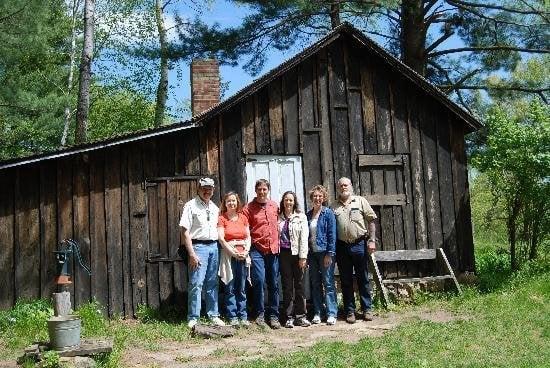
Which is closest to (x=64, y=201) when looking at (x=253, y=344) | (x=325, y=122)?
(x=253, y=344)

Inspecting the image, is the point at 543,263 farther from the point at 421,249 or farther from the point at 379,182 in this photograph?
the point at 379,182

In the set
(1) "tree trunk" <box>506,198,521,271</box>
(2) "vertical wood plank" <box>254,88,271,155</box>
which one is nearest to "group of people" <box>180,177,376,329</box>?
(2) "vertical wood plank" <box>254,88,271,155</box>

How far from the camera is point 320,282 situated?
848cm

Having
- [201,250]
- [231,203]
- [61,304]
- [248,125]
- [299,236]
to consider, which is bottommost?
[61,304]

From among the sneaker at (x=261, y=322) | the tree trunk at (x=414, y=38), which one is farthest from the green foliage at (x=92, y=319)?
the tree trunk at (x=414, y=38)

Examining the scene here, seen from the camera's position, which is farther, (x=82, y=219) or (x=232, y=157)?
(x=232, y=157)

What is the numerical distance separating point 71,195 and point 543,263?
8.57 metres

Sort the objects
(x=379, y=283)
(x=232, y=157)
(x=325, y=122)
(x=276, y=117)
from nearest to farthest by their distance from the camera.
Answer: (x=379, y=283) → (x=232, y=157) → (x=276, y=117) → (x=325, y=122)

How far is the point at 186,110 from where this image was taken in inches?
1241

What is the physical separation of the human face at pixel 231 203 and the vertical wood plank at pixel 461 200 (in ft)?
15.5

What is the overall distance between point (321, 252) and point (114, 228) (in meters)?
3.26

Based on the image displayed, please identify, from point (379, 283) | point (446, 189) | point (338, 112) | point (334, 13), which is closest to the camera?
point (379, 283)

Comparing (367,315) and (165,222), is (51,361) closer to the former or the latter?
(165,222)

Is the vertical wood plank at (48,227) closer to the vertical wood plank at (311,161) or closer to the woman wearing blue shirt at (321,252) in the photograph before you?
the woman wearing blue shirt at (321,252)
